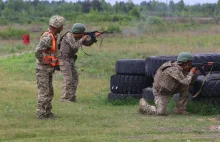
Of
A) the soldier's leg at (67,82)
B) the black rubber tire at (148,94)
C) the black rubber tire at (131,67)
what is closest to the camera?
the black rubber tire at (148,94)

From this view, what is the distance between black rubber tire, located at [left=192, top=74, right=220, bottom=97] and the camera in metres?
11.7

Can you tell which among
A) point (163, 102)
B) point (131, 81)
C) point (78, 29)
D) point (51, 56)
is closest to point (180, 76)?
point (163, 102)

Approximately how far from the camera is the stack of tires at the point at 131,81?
14.1m

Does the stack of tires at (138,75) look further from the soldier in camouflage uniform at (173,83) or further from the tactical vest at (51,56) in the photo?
the tactical vest at (51,56)

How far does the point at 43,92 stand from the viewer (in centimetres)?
1106

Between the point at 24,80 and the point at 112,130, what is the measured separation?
367 inches

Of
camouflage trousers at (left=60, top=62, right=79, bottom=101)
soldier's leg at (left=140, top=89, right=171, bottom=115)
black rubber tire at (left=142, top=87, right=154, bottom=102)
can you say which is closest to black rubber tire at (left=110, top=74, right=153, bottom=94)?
black rubber tire at (left=142, top=87, right=154, bottom=102)

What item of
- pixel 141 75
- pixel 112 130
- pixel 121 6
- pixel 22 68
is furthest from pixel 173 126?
pixel 121 6

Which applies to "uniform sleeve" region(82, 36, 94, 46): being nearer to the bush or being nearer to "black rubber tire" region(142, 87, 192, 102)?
"black rubber tire" region(142, 87, 192, 102)

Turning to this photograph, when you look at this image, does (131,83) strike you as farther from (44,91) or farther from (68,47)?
(44,91)

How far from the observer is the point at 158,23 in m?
50.5

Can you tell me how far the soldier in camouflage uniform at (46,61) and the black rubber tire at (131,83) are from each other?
3.26 m

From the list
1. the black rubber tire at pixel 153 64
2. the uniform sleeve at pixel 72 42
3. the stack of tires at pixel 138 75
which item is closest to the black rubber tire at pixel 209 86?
the stack of tires at pixel 138 75

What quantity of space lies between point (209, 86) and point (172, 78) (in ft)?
2.52
